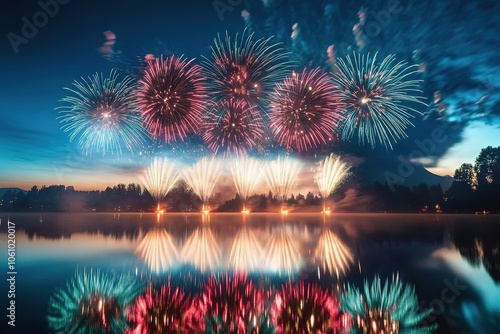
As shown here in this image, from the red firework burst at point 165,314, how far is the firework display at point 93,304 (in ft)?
1.52

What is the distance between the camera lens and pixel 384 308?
40.1 ft

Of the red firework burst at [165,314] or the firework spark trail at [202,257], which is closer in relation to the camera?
the red firework burst at [165,314]

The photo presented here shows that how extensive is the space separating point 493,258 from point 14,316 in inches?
1199

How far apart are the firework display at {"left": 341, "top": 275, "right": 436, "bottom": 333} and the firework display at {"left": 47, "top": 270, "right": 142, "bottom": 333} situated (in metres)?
8.41

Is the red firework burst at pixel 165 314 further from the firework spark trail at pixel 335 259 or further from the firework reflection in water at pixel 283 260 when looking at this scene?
the firework spark trail at pixel 335 259

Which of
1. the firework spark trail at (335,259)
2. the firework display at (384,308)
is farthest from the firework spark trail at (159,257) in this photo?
the firework display at (384,308)

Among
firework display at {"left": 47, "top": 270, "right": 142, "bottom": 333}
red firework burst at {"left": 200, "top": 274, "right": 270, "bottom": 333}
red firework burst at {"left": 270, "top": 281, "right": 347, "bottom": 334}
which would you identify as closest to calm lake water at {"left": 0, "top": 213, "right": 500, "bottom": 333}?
firework display at {"left": 47, "top": 270, "right": 142, "bottom": 333}

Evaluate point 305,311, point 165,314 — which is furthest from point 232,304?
point 305,311

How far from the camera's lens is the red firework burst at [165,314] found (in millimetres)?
10094

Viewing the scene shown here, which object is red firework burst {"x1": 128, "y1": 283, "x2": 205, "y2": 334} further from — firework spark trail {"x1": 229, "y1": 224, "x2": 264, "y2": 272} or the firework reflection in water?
the firework reflection in water

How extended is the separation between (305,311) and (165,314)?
5.32m

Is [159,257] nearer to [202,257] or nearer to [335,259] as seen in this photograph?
[202,257]

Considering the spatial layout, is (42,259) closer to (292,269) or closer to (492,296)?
(292,269)

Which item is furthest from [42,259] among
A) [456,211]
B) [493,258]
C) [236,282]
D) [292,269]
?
[456,211]
